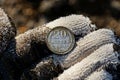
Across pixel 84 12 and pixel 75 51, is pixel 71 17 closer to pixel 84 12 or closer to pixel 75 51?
pixel 75 51

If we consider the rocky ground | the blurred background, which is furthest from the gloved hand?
the blurred background

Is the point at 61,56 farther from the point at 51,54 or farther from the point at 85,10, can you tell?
the point at 85,10

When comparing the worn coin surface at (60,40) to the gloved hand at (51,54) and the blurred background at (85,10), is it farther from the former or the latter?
the blurred background at (85,10)

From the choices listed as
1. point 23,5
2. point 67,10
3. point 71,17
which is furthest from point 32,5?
point 71,17

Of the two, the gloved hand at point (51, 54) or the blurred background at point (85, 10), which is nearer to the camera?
the gloved hand at point (51, 54)

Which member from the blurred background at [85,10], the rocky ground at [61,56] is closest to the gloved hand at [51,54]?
the rocky ground at [61,56]

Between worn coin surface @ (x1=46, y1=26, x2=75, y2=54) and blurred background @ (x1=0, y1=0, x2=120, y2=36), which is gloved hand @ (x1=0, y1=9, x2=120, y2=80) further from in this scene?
blurred background @ (x1=0, y1=0, x2=120, y2=36)

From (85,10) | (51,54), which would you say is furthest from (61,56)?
(85,10)
